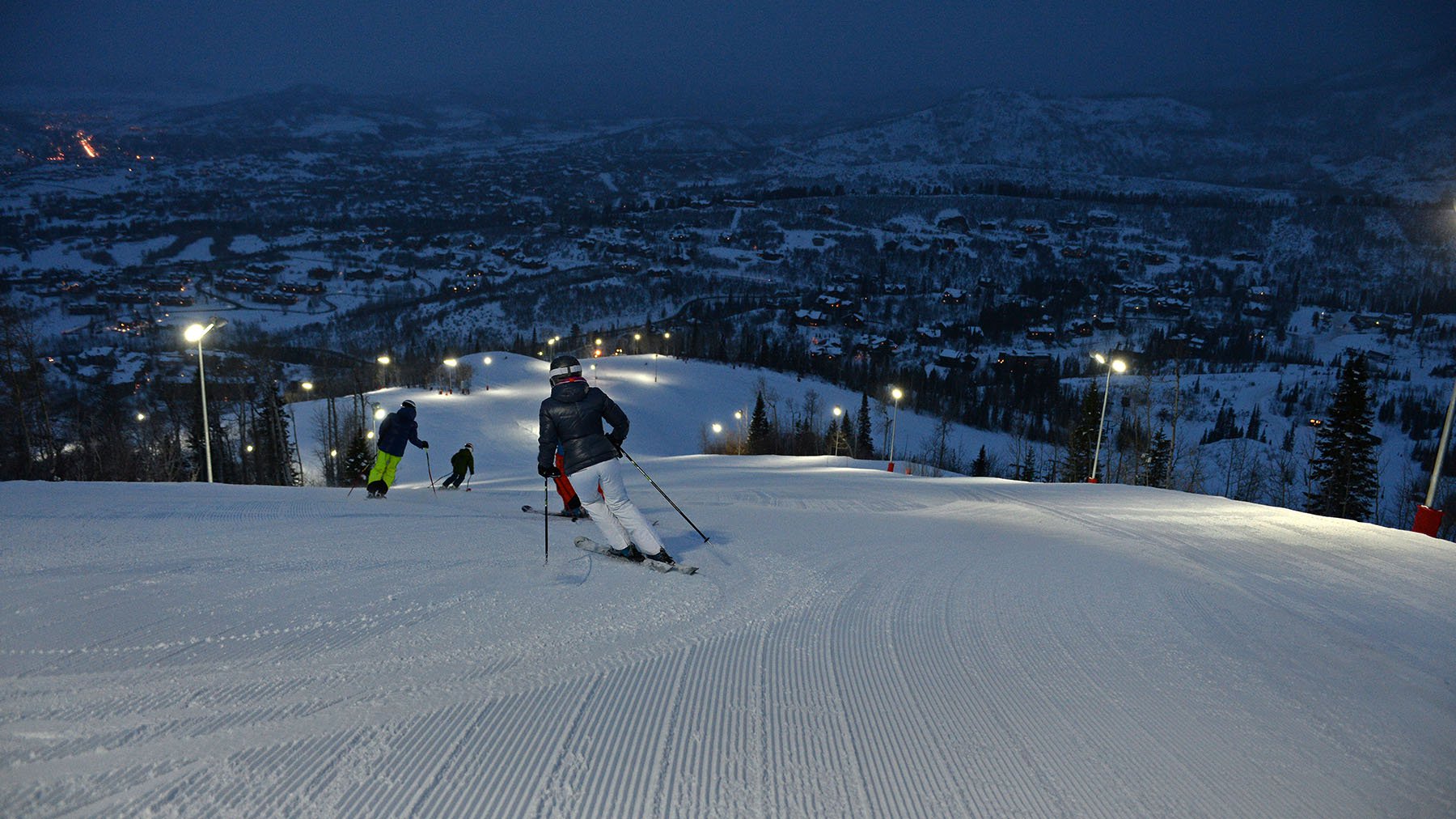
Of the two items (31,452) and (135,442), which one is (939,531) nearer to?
(31,452)

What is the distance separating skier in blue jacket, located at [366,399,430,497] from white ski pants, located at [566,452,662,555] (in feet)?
20.0

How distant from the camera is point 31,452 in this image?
91.1 ft

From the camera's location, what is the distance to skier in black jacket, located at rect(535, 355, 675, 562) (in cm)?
521

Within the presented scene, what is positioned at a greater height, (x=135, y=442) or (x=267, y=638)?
(x=267, y=638)

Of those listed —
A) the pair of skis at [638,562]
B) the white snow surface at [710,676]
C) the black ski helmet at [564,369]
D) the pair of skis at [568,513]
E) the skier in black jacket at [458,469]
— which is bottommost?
the skier in black jacket at [458,469]

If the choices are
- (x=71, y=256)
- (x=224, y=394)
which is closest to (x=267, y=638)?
(x=224, y=394)

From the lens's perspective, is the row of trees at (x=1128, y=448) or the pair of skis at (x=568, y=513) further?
the row of trees at (x=1128, y=448)

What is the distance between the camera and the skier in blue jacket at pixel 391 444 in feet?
33.5

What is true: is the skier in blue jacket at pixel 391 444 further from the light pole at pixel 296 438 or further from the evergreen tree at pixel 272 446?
the light pole at pixel 296 438

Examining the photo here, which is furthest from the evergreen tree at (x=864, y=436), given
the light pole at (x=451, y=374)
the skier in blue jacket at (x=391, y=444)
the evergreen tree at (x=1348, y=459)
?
the skier in blue jacket at (x=391, y=444)

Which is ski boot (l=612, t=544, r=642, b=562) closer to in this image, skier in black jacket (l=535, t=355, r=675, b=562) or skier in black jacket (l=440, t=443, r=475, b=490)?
skier in black jacket (l=535, t=355, r=675, b=562)

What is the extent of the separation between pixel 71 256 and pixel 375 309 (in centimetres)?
8942

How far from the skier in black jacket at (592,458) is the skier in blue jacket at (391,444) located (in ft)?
19.7

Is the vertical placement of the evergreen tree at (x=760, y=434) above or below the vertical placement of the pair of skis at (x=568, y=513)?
below
